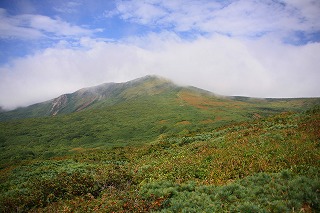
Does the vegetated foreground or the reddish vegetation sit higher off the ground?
the reddish vegetation

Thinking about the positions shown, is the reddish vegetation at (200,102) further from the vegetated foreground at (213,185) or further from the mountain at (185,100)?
the vegetated foreground at (213,185)

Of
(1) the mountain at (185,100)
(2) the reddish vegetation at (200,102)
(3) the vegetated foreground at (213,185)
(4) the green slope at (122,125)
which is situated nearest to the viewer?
(3) the vegetated foreground at (213,185)

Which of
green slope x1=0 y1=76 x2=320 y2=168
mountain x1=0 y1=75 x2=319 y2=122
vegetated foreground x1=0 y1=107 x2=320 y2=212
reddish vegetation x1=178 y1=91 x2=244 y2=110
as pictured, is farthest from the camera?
mountain x1=0 y1=75 x2=319 y2=122

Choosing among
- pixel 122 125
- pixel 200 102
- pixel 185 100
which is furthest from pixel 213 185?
pixel 185 100

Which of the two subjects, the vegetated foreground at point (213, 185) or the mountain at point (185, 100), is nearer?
the vegetated foreground at point (213, 185)

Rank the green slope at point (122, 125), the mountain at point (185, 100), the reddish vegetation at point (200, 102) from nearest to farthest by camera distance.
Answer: the green slope at point (122, 125) < the reddish vegetation at point (200, 102) < the mountain at point (185, 100)

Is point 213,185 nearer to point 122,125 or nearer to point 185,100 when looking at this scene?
point 122,125

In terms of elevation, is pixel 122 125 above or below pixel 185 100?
below

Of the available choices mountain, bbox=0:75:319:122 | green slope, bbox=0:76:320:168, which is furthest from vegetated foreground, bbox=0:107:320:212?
mountain, bbox=0:75:319:122

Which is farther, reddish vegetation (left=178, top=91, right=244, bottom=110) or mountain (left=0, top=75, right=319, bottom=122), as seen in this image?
mountain (left=0, top=75, right=319, bottom=122)

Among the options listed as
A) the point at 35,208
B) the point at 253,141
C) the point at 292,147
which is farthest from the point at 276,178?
the point at 35,208

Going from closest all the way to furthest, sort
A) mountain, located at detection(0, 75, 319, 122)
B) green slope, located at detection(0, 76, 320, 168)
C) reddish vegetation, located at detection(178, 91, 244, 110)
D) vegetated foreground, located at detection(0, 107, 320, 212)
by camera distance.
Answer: vegetated foreground, located at detection(0, 107, 320, 212), green slope, located at detection(0, 76, 320, 168), reddish vegetation, located at detection(178, 91, 244, 110), mountain, located at detection(0, 75, 319, 122)

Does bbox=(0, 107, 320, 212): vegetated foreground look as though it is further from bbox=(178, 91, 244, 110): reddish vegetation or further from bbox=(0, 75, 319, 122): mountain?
bbox=(178, 91, 244, 110): reddish vegetation

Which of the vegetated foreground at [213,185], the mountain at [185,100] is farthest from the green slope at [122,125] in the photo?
the vegetated foreground at [213,185]
